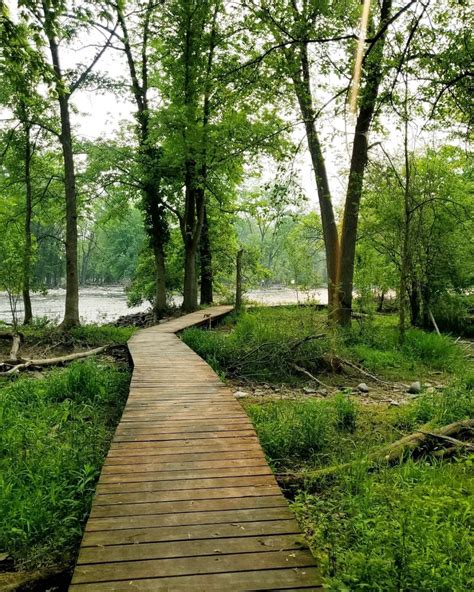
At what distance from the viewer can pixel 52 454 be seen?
4227mm

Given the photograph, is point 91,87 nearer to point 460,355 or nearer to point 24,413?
point 24,413

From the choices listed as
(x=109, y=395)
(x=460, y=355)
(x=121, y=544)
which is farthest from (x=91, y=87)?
(x=121, y=544)

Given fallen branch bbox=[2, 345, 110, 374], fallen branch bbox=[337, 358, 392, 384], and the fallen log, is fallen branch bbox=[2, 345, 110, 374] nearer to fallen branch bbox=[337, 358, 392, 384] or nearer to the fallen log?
fallen branch bbox=[337, 358, 392, 384]

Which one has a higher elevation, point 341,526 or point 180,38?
point 180,38

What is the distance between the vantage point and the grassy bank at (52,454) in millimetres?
2920

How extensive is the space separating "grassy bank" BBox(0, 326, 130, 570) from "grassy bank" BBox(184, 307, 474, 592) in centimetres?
173

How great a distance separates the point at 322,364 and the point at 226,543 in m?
6.32

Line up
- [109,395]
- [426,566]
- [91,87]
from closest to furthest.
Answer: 1. [426,566]
2. [109,395]
3. [91,87]

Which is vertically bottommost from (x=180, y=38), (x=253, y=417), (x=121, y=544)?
(x=253, y=417)

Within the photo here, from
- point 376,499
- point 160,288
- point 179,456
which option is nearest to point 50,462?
point 179,456

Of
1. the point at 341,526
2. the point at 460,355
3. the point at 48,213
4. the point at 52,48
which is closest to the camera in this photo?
the point at 341,526

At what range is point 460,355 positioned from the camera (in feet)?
32.3

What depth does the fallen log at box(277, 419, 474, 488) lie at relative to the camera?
3.81 m

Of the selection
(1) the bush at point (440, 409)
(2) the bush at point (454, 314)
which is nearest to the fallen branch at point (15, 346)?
(1) the bush at point (440, 409)
